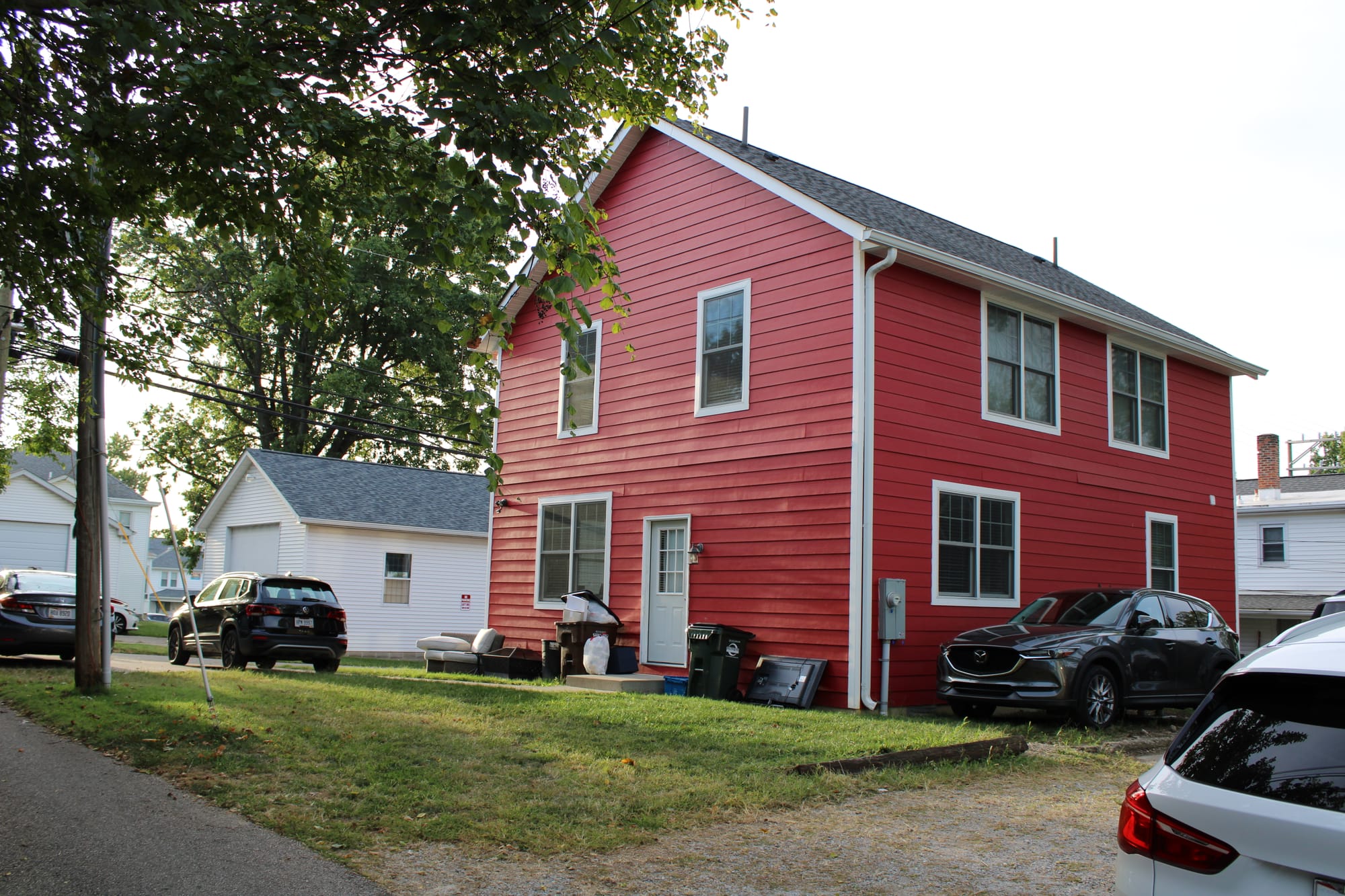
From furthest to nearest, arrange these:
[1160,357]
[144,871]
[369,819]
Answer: [1160,357] → [369,819] → [144,871]

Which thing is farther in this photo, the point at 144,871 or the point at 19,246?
the point at 19,246

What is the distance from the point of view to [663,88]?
9836 mm

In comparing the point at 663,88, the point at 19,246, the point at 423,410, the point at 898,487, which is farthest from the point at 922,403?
the point at 423,410

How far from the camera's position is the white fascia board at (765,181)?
13.1m

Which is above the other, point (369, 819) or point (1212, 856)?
point (1212, 856)

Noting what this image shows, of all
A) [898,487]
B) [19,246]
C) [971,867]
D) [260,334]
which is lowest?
[971,867]

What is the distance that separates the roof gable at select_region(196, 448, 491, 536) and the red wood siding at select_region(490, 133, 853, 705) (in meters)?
8.95

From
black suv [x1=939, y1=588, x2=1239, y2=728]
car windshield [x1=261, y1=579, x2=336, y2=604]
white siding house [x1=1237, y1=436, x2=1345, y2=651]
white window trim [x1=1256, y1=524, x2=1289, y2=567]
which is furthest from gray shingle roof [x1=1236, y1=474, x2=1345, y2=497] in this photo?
car windshield [x1=261, y1=579, x2=336, y2=604]

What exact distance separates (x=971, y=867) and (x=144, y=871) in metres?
4.18

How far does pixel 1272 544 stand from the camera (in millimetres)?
34281

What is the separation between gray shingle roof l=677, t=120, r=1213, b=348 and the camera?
14.4 m

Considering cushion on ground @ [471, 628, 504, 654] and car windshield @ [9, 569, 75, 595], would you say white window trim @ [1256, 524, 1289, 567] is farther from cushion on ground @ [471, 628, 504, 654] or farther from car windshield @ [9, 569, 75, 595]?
car windshield @ [9, 569, 75, 595]

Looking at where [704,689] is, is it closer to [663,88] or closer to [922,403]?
[922,403]

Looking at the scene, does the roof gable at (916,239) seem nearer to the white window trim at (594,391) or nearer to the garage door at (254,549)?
the white window trim at (594,391)
